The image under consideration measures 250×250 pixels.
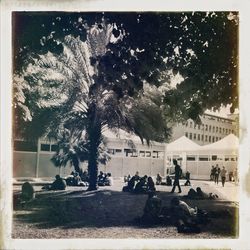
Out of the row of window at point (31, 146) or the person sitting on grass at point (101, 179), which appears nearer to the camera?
the row of window at point (31, 146)

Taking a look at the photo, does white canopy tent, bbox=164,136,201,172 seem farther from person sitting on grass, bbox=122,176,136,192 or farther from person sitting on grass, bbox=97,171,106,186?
person sitting on grass, bbox=97,171,106,186

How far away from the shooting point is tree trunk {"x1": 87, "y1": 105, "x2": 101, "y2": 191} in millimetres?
5102

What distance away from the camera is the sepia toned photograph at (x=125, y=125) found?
196 inches

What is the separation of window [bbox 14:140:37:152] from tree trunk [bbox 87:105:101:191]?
76cm

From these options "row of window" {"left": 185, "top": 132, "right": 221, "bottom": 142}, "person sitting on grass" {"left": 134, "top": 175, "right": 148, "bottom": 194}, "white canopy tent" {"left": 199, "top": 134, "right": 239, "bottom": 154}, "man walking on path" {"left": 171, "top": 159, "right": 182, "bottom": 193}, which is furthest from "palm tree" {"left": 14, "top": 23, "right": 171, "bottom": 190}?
"white canopy tent" {"left": 199, "top": 134, "right": 239, "bottom": 154}

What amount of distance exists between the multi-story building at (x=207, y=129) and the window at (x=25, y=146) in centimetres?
191

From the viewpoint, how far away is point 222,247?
4.93 metres

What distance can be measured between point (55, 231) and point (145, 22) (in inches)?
121

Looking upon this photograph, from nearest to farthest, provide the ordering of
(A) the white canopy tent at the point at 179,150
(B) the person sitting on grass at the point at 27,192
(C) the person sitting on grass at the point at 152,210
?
(B) the person sitting on grass at the point at 27,192, (C) the person sitting on grass at the point at 152,210, (A) the white canopy tent at the point at 179,150

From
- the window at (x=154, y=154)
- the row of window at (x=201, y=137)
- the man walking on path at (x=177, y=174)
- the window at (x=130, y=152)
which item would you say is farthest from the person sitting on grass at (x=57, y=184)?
the row of window at (x=201, y=137)

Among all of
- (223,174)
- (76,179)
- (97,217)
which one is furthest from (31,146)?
(223,174)

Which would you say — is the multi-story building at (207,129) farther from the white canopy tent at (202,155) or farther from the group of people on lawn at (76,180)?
the group of people on lawn at (76,180)

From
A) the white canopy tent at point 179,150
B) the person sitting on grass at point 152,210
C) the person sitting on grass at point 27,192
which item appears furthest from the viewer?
the white canopy tent at point 179,150

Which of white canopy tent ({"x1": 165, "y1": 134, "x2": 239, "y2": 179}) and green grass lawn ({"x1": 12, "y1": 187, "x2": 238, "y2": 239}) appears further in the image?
white canopy tent ({"x1": 165, "y1": 134, "x2": 239, "y2": 179})
